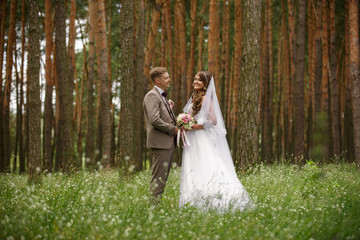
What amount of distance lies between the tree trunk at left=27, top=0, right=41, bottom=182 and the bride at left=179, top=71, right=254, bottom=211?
12.7ft

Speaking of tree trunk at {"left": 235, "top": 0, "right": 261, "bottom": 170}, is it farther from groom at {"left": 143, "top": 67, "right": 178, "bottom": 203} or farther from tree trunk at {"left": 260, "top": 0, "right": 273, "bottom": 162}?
tree trunk at {"left": 260, "top": 0, "right": 273, "bottom": 162}

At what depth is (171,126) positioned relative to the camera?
5086 mm

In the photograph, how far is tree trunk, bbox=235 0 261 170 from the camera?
7.44m

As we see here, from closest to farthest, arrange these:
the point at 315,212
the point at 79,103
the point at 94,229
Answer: the point at 94,229, the point at 315,212, the point at 79,103

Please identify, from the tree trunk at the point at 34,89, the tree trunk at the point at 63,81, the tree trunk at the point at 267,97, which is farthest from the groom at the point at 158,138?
the tree trunk at the point at 267,97

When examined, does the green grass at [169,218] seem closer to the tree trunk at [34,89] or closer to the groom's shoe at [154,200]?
the groom's shoe at [154,200]

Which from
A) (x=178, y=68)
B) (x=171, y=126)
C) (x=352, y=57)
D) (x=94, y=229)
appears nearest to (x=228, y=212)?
(x=171, y=126)

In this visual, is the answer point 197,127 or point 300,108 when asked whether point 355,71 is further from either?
point 197,127

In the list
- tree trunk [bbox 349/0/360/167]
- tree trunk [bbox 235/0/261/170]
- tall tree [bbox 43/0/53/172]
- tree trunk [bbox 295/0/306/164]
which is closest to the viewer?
tree trunk [bbox 235/0/261/170]

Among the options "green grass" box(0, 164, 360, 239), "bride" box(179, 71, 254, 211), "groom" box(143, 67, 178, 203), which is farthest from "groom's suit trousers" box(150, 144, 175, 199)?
"bride" box(179, 71, 254, 211)

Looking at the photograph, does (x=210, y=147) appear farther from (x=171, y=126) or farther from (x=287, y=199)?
(x=287, y=199)

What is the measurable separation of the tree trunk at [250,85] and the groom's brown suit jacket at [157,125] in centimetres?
271

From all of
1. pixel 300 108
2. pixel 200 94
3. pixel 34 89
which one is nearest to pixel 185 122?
pixel 200 94

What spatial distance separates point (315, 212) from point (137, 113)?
7775 mm
